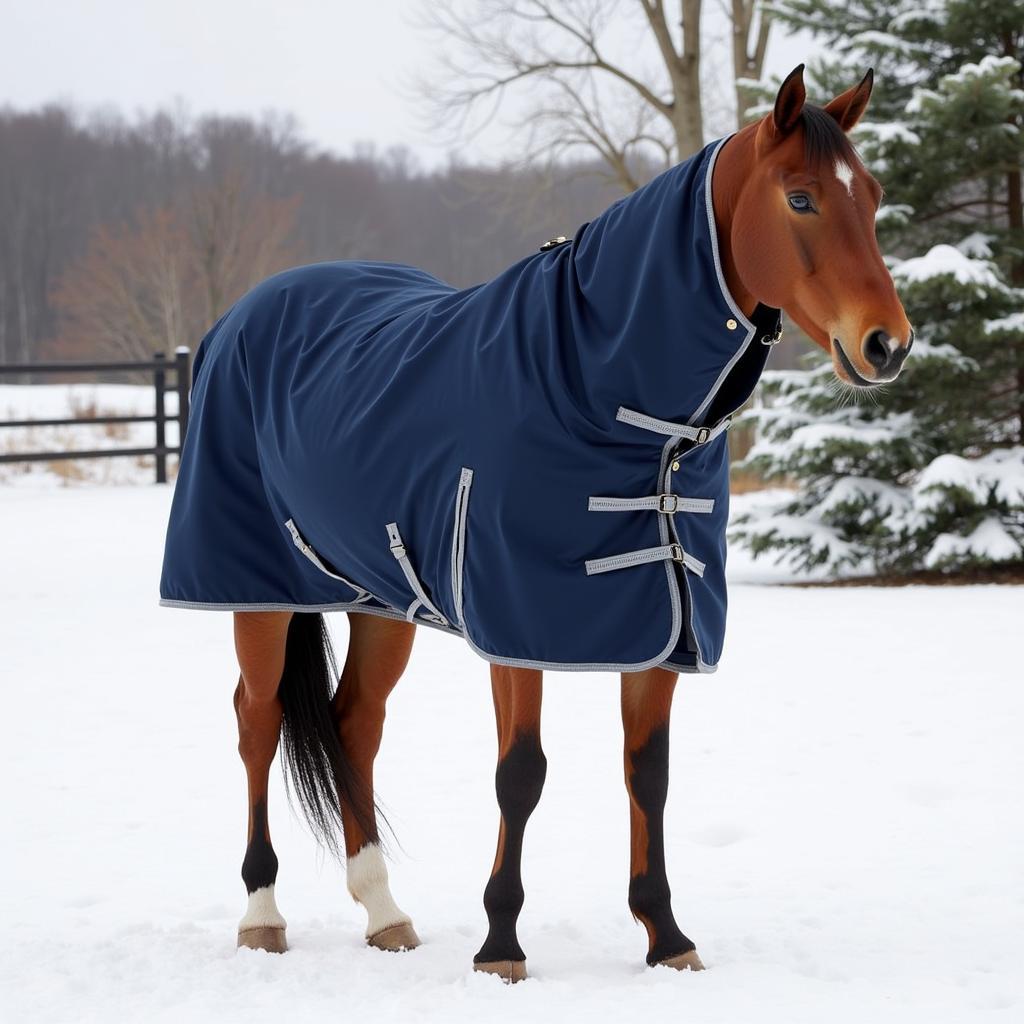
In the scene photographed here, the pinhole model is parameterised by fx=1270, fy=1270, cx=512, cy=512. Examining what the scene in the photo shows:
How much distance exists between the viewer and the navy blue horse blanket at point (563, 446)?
210cm

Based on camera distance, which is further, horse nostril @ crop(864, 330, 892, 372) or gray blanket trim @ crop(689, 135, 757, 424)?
gray blanket trim @ crop(689, 135, 757, 424)

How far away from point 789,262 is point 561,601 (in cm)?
67

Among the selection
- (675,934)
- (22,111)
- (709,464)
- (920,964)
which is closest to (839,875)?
(920,964)

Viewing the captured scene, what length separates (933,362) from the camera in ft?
24.7

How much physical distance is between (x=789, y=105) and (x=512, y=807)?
Result: 1295 mm

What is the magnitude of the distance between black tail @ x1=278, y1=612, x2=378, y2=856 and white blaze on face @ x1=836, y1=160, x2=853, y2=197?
1610 millimetres

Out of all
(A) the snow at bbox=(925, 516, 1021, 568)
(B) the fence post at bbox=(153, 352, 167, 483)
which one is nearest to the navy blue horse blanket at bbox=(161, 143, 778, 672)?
(A) the snow at bbox=(925, 516, 1021, 568)

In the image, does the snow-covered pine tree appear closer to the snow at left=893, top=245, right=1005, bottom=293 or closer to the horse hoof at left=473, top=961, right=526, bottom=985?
the snow at left=893, top=245, right=1005, bottom=293

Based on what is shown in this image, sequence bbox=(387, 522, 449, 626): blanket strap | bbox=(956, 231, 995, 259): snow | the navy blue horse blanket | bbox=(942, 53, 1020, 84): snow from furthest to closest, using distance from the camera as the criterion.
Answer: bbox=(956, 231, 995, 259): snow
bbox=(942, 53, 1020, 84): snow
bbox=(387, 522, 449, 626): blanket strap
the navy blue horse blanket

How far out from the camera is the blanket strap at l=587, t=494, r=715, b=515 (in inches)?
85.0

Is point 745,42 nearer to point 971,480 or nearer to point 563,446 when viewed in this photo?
point 971,480

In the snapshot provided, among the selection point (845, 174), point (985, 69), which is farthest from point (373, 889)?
point (985, 69)

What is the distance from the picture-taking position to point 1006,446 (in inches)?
317

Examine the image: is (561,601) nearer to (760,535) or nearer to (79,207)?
(760,535)
